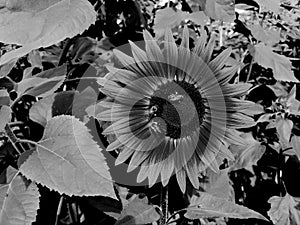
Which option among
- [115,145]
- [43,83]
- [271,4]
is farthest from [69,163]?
[271,4]

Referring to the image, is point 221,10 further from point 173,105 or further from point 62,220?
point 62,220

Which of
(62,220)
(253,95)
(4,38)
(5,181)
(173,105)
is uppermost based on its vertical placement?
(4,38)

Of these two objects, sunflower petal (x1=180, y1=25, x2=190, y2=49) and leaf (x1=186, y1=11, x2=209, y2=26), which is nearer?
sunflower petal (x1=180, y1=25, x2=190, y2=49)

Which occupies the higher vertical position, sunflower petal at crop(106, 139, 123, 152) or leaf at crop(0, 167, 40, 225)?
sunflower petal at crop(106, 139, 123, 152)

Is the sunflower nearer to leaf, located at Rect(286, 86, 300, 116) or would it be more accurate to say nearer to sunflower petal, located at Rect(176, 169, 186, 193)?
sunflower petal, located at Rect(176, 169, 186, 193)

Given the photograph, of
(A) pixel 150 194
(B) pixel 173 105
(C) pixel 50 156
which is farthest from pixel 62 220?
(B) pixel 173 105

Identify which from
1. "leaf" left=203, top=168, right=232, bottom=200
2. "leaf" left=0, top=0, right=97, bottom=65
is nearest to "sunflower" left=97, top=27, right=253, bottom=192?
"leaf" left=0, top=0, right=97, bottom=65

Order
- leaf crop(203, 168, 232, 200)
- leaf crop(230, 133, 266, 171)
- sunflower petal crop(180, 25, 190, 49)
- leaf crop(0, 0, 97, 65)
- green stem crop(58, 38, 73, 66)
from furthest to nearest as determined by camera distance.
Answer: leaf crop(230, 133, 266, 171) < green stem crop(58, 38, 73, 66) < leaf crop(203, 168, 232, 200) < sunflower petal crop(180, 25, 190, 49) < leaf crop(0, 0, 97, 65)
